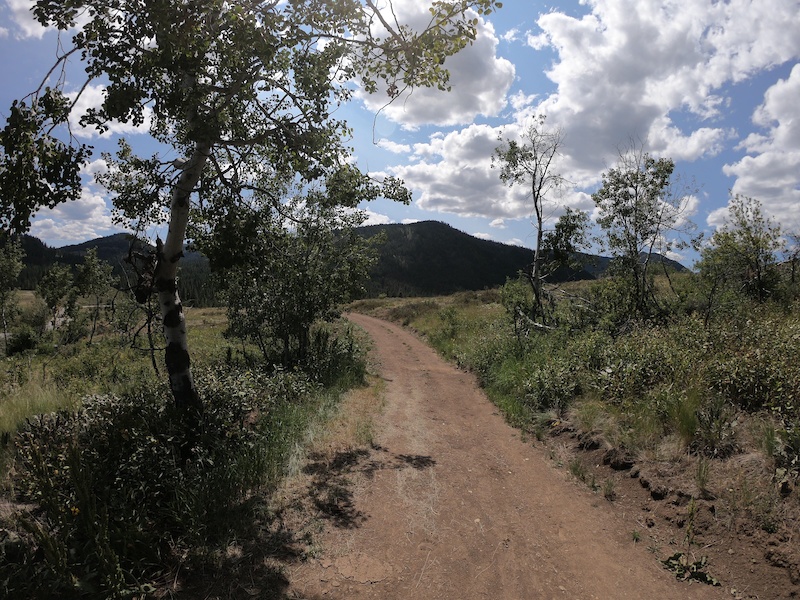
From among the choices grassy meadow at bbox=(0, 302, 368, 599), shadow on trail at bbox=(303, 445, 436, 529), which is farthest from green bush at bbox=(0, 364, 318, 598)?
shadow on trail at bbox=(303, 445, 436, 529)

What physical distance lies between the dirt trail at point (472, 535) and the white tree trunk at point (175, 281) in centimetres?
275

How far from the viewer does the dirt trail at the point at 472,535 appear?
4.33m

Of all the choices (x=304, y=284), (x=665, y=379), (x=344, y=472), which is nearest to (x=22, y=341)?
(x=304, y=284)

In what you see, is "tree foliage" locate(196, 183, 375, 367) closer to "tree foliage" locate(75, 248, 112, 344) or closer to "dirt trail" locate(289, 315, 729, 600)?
"dirt trail" locate(289, 315, 729, 600)

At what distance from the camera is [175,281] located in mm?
6160

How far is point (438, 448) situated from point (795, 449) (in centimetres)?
504

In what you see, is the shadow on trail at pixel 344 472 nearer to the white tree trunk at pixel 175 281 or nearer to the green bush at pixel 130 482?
the green bush at pixel 130 482

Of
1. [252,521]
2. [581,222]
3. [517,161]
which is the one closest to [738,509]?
[252,521]

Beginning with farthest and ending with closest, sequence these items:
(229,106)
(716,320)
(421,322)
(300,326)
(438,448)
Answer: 1. (421,322)
2. (300,326)
3. (716,320)
4. (438,448)
5. (229,106)

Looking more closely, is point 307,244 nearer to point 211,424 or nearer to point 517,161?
point 211,424

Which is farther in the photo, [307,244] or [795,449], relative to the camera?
[307,244]

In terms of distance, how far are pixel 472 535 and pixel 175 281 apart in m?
5.22

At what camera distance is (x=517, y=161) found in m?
17.5

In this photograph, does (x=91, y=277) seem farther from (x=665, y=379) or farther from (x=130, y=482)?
(x=665, y=379)
